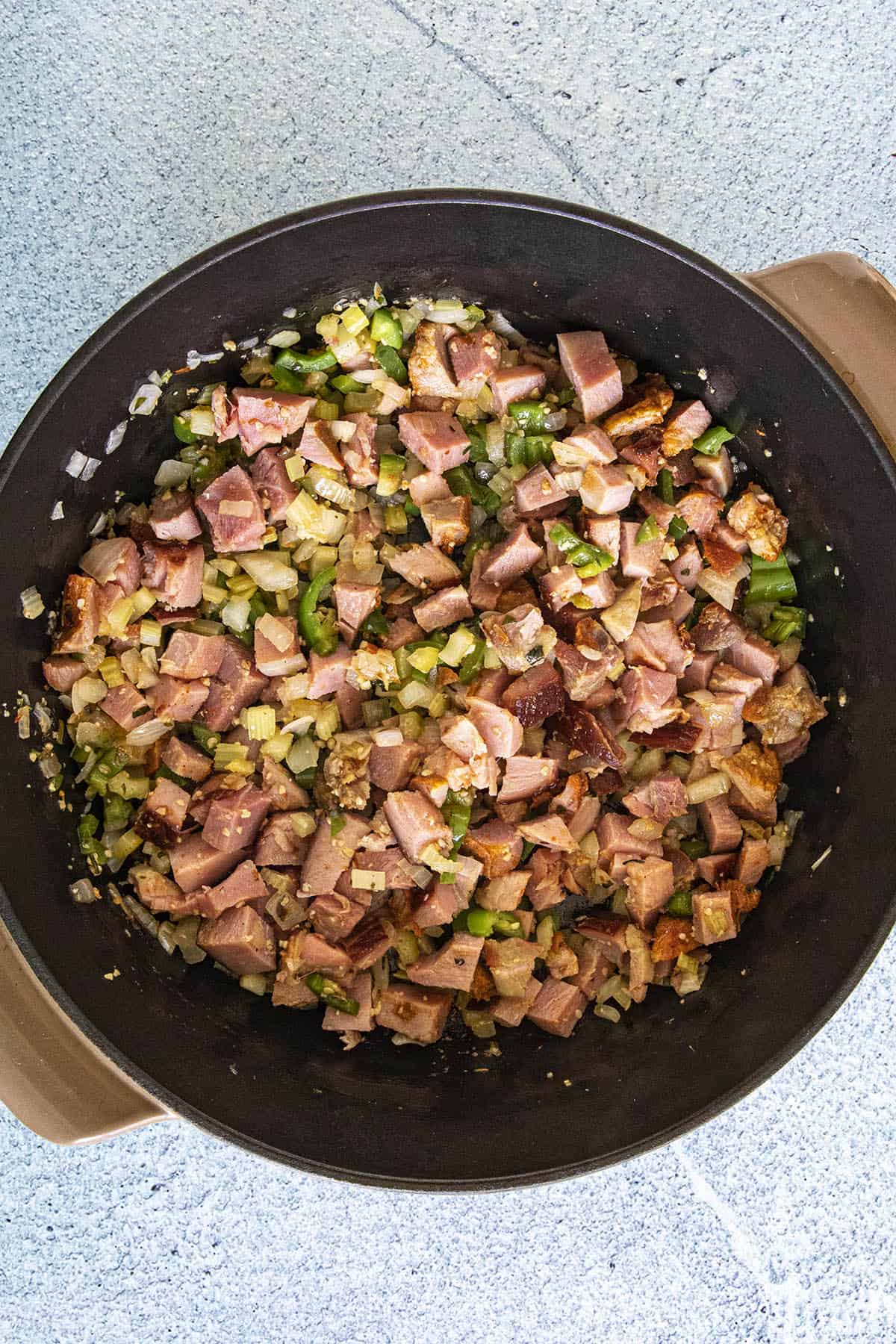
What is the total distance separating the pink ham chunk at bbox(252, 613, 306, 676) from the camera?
1611 mm

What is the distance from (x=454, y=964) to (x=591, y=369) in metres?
1.03

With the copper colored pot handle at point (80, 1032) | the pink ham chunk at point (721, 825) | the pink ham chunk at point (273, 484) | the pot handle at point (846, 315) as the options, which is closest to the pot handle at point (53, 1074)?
Answer: the copper colored pot handle at point (80, 1032)

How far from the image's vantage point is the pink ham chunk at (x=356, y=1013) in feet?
5.37

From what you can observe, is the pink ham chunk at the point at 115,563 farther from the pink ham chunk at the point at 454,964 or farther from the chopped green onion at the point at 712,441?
the chopped green onion at the point at 712,441

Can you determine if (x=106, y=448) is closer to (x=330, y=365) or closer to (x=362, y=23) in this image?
(x=330, y=365)

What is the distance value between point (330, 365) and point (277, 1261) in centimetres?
165

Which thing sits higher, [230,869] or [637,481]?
[637,481]

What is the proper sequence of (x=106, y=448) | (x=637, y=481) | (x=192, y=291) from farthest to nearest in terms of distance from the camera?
(x=637, y=481) < (x=106, y=448) < (x=192, y=291)

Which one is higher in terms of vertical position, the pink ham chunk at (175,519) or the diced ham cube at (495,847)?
the pink ham chunk at (175,519)

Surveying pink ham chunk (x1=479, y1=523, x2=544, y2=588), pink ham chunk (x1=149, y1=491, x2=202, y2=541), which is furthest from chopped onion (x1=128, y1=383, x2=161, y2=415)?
pink ham chunk (x1=479, y1=523, x2=544, y2=588)

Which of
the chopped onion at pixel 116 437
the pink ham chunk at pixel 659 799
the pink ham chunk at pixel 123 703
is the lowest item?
the pink ham chunk at pixel 123 703

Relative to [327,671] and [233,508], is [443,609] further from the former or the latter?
[233,508]

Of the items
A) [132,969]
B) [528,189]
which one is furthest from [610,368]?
[132,969]

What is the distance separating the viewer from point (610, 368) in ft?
5.25
